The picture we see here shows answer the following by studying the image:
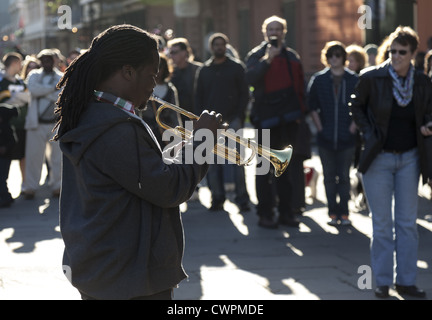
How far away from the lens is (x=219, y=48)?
9.41 meters

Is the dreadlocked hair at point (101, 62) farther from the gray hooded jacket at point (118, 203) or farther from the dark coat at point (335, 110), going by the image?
the dark coat at point (335, 110)

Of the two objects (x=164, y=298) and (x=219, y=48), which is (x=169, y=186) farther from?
(x=219, y=48)

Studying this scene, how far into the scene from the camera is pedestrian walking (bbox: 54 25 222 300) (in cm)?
287

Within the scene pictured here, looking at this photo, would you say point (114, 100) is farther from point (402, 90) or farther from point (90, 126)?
point (402, 90)

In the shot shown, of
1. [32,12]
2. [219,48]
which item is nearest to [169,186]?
[219,48]

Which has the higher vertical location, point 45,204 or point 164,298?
point 164,298

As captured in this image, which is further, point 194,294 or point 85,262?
point 194,294

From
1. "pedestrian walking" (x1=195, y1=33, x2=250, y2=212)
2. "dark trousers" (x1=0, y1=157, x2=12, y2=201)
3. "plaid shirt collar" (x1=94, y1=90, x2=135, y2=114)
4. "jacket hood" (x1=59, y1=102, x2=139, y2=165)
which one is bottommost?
"dark trousers" (x1=0, y1=157, x2=12, y2=201)

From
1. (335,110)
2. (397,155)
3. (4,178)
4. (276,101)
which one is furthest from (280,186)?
(4,178)

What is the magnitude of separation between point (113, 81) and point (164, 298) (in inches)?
32.2

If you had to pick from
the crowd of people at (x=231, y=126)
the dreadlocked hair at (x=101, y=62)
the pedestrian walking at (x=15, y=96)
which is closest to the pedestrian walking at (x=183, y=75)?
the crowd of people at (x=231, y=126)

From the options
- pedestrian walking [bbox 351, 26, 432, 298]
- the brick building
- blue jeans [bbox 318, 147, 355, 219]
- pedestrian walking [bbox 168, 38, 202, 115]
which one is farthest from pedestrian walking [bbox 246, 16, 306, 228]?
the brick building

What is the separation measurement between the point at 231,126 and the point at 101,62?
663 cm

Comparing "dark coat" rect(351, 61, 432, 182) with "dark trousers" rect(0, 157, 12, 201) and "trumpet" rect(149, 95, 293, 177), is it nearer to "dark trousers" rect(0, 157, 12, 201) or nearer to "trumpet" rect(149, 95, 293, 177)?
"trumpet" rect(149, 95, 293, 177)
